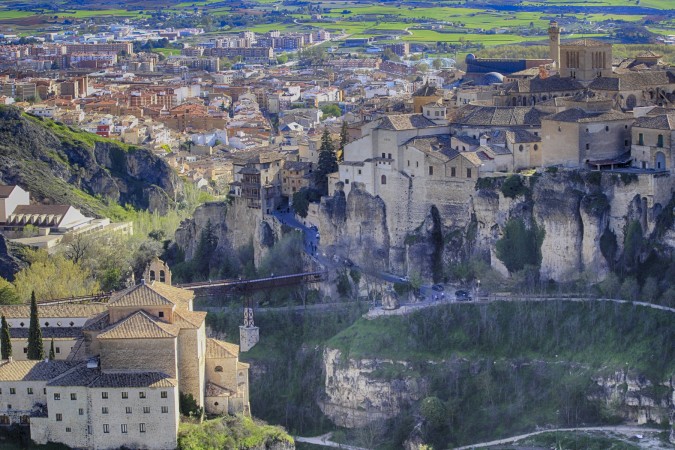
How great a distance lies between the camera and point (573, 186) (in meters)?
71.1

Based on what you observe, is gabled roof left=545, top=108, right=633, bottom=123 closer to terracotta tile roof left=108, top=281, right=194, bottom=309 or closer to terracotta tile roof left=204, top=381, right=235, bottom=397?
terracotta tile roof left=108, top=281, right=194, bottom=309

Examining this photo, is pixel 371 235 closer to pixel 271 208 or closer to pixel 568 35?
pixel 271 208

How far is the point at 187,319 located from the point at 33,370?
18.3 feet

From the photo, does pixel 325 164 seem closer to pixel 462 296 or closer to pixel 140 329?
pixel 462 296

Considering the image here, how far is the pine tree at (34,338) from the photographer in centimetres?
A: 6322

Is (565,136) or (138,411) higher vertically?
(565,136)

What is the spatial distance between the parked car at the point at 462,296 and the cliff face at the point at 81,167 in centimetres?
4014

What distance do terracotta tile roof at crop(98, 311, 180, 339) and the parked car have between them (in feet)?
54.1

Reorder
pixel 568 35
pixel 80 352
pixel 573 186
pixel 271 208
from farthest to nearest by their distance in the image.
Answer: pixel 568 35 → pixel 271 208 → pixel 573 186 → pixel 80 352

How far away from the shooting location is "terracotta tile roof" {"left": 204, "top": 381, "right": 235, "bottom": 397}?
60.8 meters

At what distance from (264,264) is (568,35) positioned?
9548cm

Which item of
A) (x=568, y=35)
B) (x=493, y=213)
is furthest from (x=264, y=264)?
(x=568, y=35)

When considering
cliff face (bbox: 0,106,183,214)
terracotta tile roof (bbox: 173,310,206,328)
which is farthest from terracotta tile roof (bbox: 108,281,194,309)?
cliff face (bbox: 0,106,183,214)

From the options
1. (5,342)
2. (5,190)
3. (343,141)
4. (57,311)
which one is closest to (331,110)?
(5,190)
